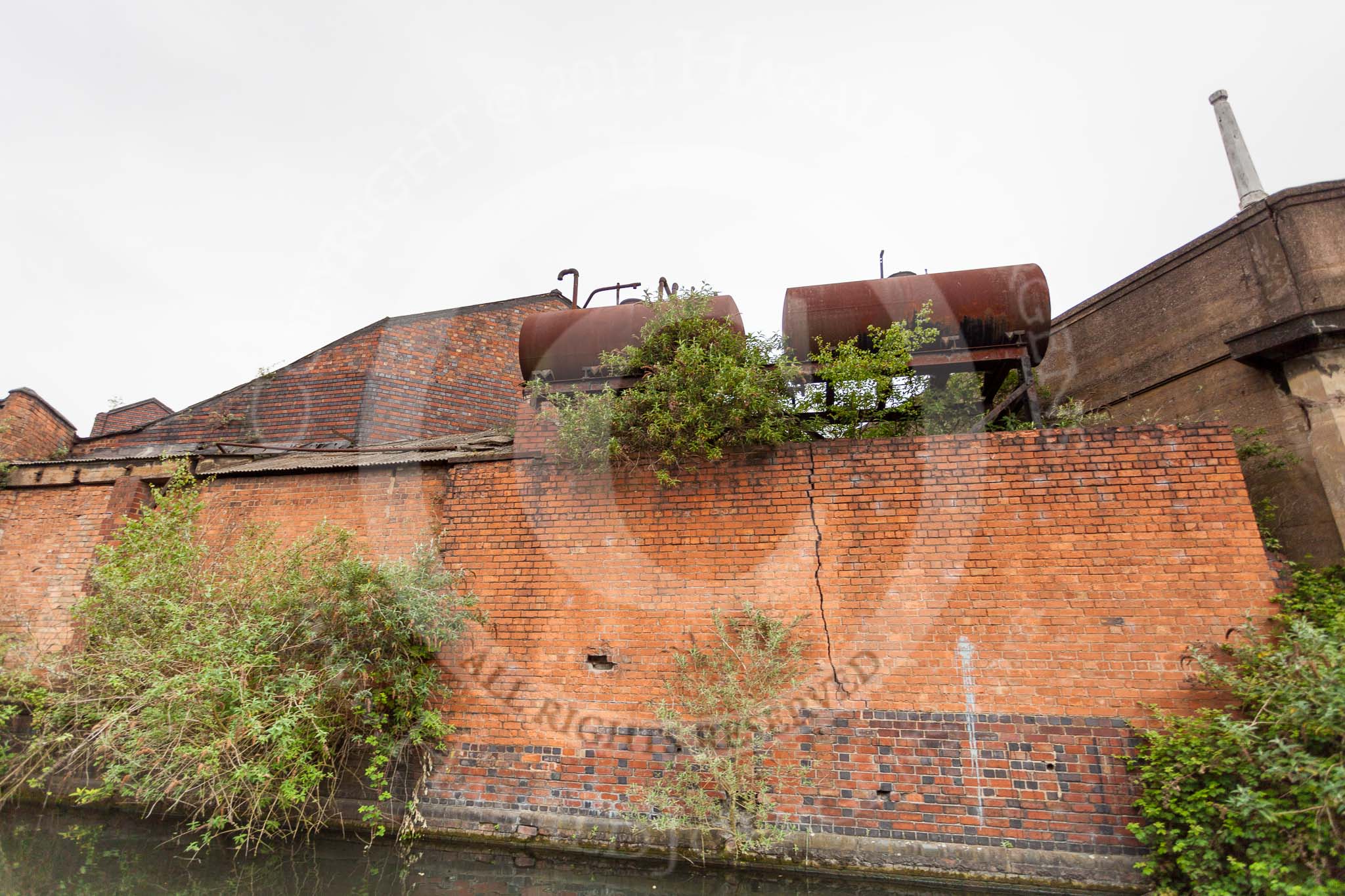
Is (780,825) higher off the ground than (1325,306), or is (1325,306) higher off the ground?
(1325,306)

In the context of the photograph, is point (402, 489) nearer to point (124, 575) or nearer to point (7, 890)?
point (124, 575)

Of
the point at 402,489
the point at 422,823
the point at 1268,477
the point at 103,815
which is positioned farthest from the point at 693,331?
the point at 103,815

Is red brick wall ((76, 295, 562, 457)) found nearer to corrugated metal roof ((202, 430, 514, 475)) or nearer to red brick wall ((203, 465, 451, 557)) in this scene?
corrugated metal roof ((202, 430, 514, 475))

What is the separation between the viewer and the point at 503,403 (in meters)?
11.8

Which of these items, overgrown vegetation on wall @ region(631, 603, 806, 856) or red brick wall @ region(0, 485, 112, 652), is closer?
overgrown vegetation on wall @ region(631, 603, 806, 856)

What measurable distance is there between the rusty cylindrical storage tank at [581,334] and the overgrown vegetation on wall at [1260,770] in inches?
194

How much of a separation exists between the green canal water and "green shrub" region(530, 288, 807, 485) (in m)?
3.24

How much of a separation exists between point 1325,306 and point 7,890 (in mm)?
12186

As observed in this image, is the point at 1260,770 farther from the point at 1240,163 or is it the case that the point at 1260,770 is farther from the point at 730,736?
the point at 1240,163

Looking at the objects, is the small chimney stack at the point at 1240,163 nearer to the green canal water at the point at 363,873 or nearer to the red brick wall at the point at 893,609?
the red brick wall at the point at 893,609

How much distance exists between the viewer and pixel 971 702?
5.11 metres

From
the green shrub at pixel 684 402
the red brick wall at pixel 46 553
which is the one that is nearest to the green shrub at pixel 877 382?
the green shrub at pixel 684 402

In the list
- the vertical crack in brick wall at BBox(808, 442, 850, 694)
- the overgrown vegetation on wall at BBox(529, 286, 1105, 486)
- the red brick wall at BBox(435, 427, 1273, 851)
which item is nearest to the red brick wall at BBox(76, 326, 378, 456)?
the red brick wall at BBox(435, 427, 1273, 851)

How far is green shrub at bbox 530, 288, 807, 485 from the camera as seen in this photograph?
5.83 meters
